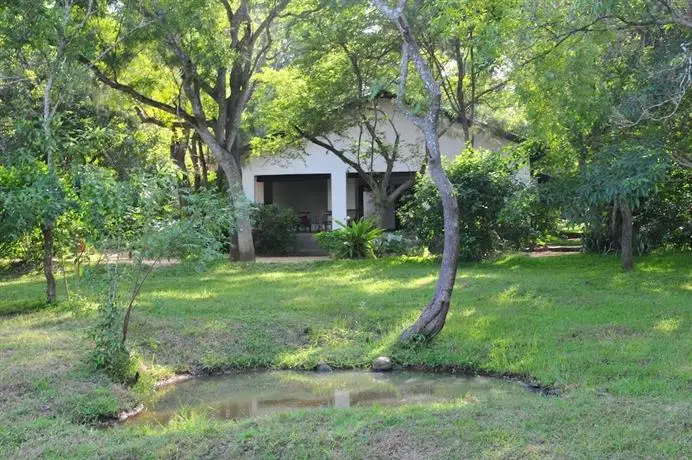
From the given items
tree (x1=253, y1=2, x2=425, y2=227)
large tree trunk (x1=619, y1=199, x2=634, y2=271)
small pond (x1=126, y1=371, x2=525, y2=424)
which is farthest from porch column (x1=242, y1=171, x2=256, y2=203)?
small pond (x1=126, y1=371, x2=525, y2=424)

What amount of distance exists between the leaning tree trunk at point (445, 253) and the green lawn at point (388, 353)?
0.91 feet

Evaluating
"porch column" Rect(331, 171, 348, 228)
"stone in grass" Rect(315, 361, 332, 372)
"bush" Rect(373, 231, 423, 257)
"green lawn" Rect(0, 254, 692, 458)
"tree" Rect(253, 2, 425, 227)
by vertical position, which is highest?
"tree" Rect(253, 2, 425, 227)

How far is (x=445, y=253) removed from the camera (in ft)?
30.3

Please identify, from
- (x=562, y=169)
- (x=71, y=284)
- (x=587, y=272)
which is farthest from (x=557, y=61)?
(x=71, y=284)

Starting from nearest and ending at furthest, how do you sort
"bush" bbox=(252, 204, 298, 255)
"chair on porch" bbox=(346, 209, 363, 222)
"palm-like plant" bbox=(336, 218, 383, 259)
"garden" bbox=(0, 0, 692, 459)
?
"garden" bbox=(0, 0, 692, 459) → "palm-like plant" bbox=(336, 218, 383, 259) → "bush" bbox=(252, 204, 298, 255) → "chair on porch" bbox=(346, 209, 363, 222)

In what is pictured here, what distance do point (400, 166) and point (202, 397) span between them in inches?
685

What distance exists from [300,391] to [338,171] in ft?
57.7

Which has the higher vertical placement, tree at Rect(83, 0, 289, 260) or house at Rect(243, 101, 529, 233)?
tree at Rect(83, 0, 289, 260)

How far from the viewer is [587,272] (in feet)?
50.3

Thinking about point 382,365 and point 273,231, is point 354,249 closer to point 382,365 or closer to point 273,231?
point 273,231

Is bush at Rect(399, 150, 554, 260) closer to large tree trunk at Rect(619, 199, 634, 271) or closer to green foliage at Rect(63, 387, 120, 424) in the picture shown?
large tree trunk at Rect(619, 199, 634, 271)

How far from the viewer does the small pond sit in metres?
7.46

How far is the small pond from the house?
12692mm

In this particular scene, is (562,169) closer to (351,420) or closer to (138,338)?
(138,338)
